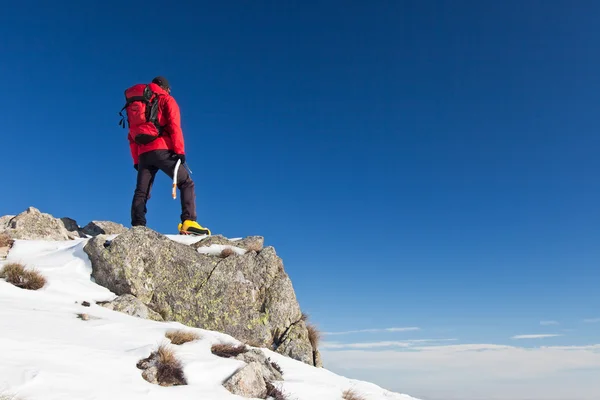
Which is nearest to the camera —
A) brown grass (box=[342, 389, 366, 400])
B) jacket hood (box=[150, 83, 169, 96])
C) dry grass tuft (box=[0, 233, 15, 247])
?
brown grass (box=[342, 389, 366, 400])

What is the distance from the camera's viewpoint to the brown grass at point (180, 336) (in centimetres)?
672

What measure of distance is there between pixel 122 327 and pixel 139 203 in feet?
15.3

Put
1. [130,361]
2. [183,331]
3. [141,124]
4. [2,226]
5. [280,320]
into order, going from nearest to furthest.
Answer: [130,361]
[183,331]
[280,320]
[141,124]
[2,226]

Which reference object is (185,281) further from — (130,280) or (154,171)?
(154,171)

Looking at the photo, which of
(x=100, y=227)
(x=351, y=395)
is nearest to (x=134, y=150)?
(x=100, y=227)

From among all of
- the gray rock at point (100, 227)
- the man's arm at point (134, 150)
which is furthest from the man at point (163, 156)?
the gray rock at point (100, 227)

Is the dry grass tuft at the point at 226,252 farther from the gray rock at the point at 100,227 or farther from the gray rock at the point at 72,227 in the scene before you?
the gray rock at the point at 72,227

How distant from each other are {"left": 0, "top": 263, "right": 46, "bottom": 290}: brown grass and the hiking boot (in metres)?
3.70

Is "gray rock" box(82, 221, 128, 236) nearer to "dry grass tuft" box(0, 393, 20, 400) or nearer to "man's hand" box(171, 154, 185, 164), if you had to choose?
"man's hand" box(171, 154, 185, 164)

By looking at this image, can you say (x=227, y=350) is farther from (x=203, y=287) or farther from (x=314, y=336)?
(x=314, y=336)

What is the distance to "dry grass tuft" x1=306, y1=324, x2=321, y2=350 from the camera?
417 inches

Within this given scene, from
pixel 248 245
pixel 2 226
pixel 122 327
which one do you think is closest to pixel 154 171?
pixel 248 245

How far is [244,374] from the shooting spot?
231 inches

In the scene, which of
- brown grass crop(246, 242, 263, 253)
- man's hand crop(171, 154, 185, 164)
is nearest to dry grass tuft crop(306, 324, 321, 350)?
brown grass crop(246, 242, 263, 253)
